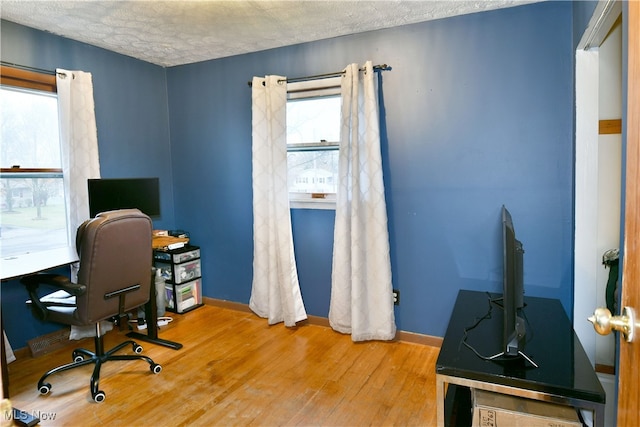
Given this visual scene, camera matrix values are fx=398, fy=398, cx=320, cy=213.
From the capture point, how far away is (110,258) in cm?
225

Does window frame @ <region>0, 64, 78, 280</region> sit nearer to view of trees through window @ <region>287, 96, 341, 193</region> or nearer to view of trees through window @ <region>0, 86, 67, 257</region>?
view of trees through window @ <region>0, 86, 67, 257</region>

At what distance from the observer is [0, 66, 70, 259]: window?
2.74 m

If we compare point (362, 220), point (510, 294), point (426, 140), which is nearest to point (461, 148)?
point (426, 140)

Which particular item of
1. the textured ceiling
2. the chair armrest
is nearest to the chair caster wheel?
the chair armrest

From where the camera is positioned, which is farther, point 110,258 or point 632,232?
point 110,258

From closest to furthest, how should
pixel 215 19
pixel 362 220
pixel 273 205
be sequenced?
1. pixel 215 19
2. pixel 362 220
3. pixel 273 205

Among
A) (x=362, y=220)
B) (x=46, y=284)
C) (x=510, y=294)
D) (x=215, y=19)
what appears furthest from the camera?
(x=362, y=220)

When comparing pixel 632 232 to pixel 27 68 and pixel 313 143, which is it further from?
pixel 27 68

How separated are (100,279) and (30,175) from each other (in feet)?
4.02

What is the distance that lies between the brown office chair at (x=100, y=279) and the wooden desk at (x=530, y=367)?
5.96ft

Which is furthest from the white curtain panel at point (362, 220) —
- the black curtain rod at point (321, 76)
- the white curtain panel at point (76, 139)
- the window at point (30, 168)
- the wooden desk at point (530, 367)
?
the window at point (30, 168)

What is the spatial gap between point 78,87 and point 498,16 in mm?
3016

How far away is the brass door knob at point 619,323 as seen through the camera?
787 mm

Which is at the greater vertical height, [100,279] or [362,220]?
[362,220]
